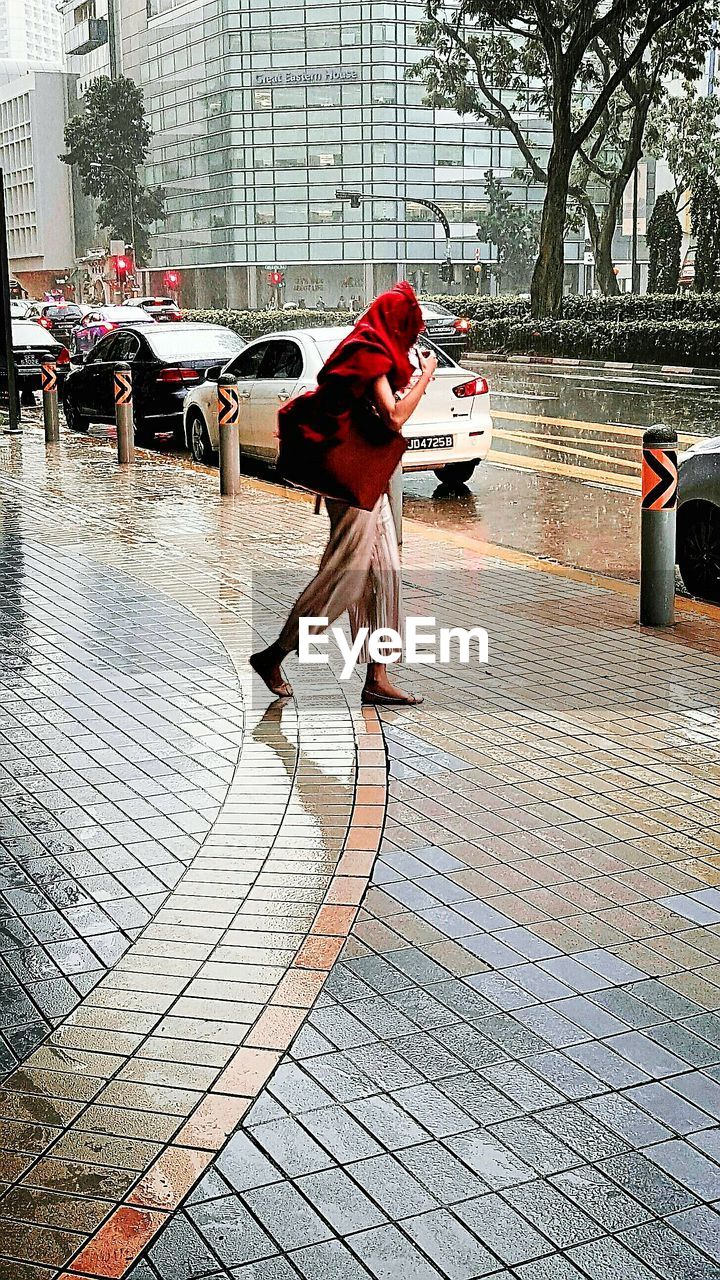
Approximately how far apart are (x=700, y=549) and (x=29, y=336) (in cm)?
2281

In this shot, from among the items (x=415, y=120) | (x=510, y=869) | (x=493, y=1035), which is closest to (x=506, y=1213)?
(x=493, y=1035)

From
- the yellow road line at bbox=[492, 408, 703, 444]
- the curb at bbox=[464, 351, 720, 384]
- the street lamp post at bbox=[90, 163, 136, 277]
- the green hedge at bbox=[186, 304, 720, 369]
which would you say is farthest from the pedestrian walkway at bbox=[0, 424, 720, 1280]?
the street lamp post at bbox=[90, 163, 136, 277]

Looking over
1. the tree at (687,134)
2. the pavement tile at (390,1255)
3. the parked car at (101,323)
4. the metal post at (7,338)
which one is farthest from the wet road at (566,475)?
the tree at (687,134)

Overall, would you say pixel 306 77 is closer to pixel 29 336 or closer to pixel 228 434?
pixel 29 336

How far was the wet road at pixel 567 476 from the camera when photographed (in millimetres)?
12234

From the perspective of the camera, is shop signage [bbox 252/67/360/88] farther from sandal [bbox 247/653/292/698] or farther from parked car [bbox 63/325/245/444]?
sandal [bbox 247/653/292/698]

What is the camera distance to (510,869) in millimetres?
5004

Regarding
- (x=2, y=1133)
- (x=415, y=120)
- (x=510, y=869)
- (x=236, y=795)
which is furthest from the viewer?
(x=415, y=120)

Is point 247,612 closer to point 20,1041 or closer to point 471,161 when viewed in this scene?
point 20,1041

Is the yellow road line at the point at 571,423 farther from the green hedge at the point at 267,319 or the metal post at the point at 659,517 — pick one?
the green hedge at the point at 267,319

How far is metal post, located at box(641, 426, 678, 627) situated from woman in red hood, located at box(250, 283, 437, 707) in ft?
6.54

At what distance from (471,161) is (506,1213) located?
81013 mm

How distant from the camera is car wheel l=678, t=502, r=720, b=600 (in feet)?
30.2

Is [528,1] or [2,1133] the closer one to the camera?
[2,1133]
